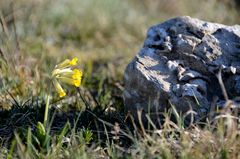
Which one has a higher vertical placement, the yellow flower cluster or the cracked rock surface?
the yellow flower cluster

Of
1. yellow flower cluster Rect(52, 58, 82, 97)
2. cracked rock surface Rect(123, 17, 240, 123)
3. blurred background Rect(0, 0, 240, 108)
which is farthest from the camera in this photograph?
blurred background Rect(0, 0, 240, 108)

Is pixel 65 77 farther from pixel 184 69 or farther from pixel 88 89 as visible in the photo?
pixel 88 89

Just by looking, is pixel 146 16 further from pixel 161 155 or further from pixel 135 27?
pixel 161 155

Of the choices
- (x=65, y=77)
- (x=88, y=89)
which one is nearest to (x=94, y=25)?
(x=88, y=89)

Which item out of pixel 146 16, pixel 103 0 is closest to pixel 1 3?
pixel 103 0

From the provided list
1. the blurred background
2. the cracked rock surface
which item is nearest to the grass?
the blurred background

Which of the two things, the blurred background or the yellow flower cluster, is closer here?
the yellow flower cluster

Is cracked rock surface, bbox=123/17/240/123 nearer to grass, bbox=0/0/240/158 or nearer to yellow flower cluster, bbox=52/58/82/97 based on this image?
grass, bbox=0/0/240/158
